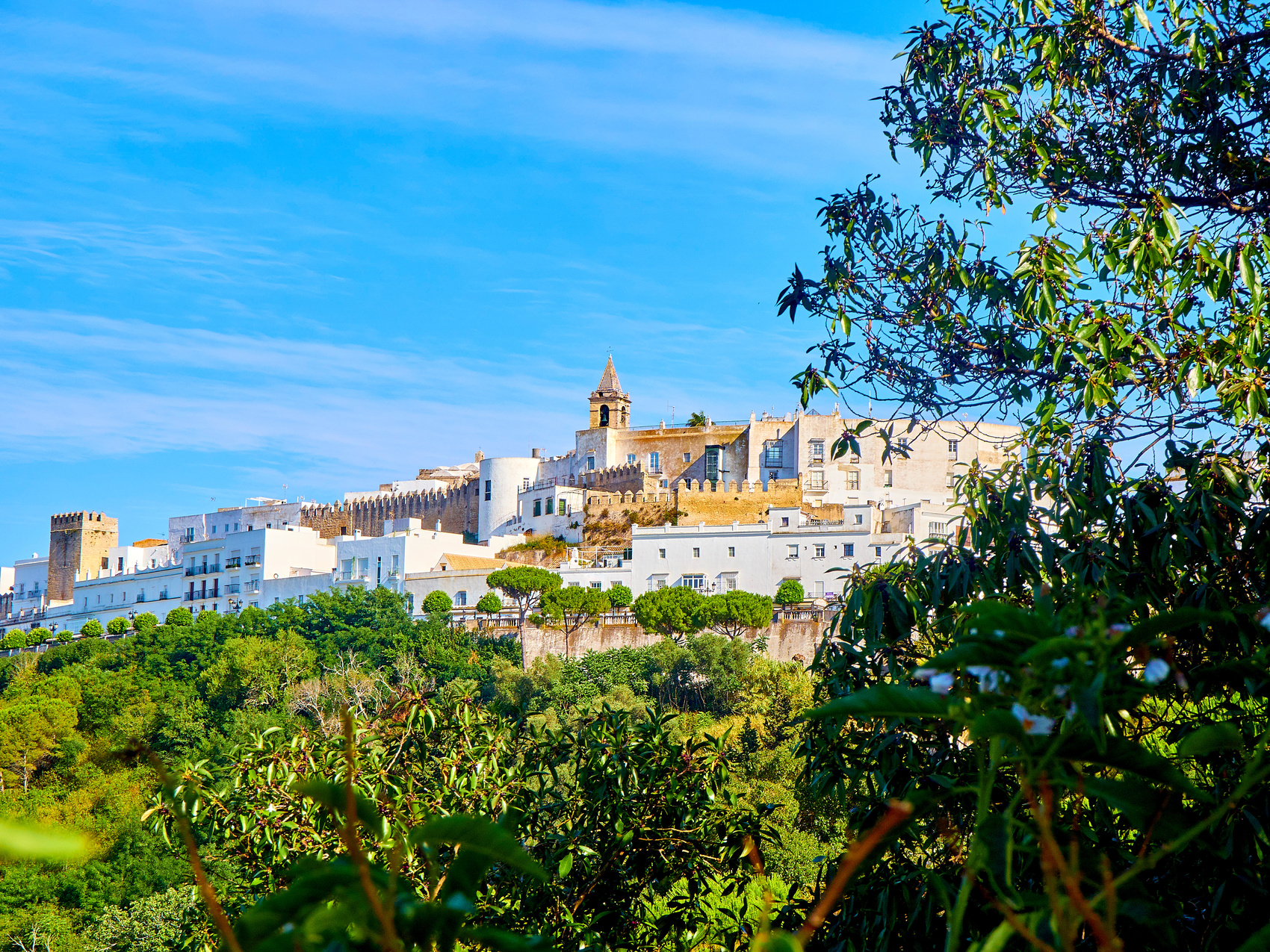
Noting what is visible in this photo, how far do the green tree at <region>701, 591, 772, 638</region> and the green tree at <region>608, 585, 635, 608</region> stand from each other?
355 cm

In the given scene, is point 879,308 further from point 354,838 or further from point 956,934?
point 354,838

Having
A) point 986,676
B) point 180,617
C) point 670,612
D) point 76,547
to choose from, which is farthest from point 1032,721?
point 76,547

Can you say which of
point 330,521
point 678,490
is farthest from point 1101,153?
point 330,521

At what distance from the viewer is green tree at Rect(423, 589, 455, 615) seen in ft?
167

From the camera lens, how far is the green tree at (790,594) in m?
46.2

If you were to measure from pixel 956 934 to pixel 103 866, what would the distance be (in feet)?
109

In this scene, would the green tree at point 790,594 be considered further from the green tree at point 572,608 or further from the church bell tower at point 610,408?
the church bell tower at point 610,408

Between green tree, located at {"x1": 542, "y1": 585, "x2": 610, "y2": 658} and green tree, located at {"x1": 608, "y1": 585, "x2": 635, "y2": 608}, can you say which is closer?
green tree, located at {"x1": 542, "y1": 585, "x2": 610, "y2": 658}

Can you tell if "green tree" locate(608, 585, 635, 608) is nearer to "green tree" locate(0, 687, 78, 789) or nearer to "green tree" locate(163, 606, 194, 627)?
"green tree" locate(163, 606, 194, 627)

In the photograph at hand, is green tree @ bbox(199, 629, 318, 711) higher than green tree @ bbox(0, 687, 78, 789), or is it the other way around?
green tree @ bbox(199, 629, 318, 711)

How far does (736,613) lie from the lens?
45219mm

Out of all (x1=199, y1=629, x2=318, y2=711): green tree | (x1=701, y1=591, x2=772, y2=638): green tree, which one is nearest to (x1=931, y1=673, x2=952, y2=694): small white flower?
(x1=199, y1=629, x2=318, y2=711): green tree

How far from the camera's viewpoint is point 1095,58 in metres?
6.98

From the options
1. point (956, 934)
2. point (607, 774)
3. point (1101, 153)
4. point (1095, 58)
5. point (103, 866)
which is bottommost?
point (103, 866)
